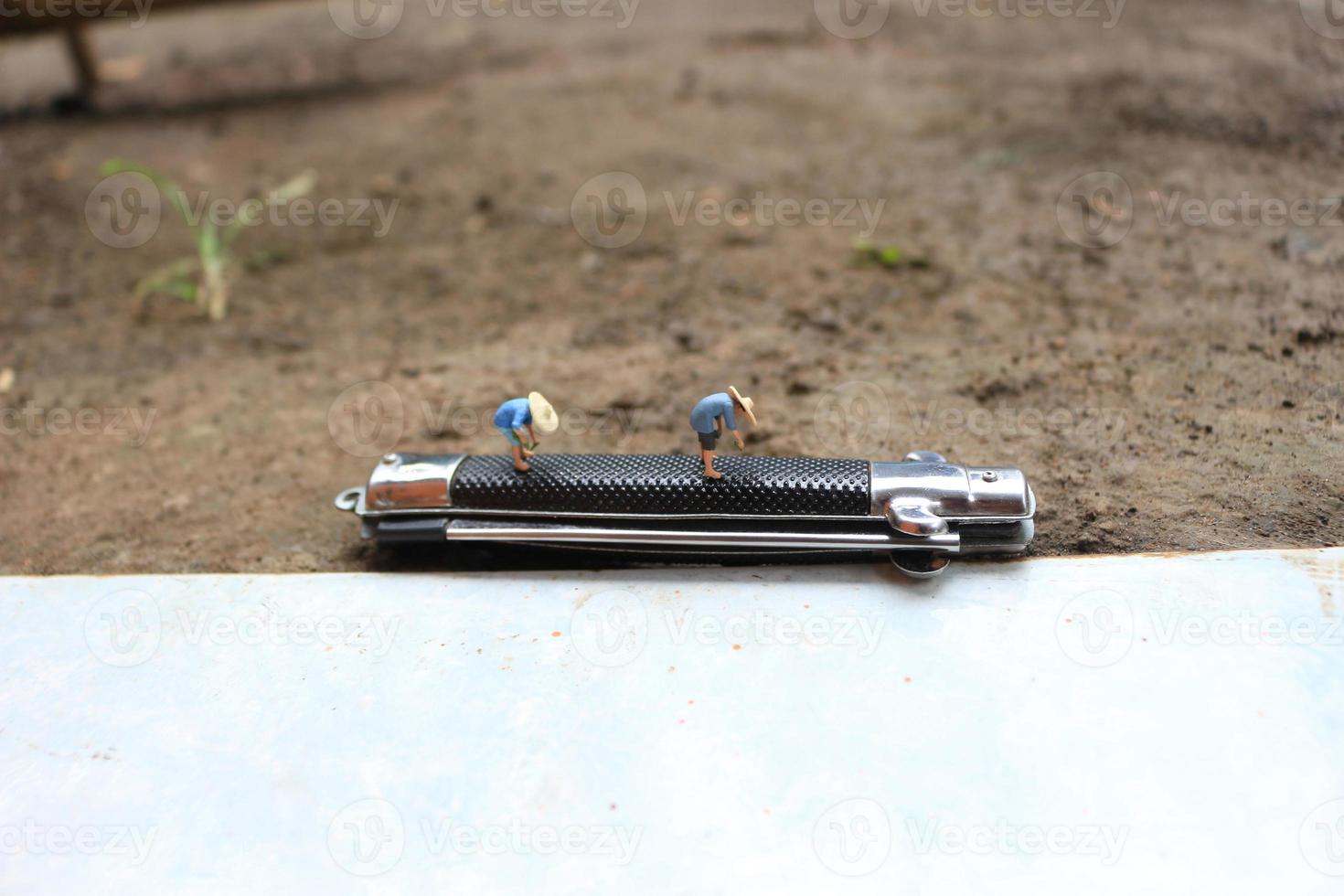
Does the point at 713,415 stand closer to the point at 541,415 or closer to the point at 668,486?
the point at 668,486

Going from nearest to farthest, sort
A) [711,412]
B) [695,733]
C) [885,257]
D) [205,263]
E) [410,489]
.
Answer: [695,733] < [711,412] < [410,489] < [885,257] < [205,263]

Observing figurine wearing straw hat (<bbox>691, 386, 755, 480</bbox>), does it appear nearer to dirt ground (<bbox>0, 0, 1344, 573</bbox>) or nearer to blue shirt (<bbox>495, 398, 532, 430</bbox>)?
blue shirt (<bbox>495, 398, 532, 430</bbox>)

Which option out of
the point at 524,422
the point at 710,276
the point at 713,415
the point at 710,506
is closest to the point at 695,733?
the point at 710,506

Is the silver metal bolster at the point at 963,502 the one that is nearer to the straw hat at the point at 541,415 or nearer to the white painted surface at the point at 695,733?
the white painted surface at the point at 695,733

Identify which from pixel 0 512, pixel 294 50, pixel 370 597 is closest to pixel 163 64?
pixel 294 50

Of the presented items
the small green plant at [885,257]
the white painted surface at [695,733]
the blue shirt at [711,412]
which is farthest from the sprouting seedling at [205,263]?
the blue shirt at [711,412]
